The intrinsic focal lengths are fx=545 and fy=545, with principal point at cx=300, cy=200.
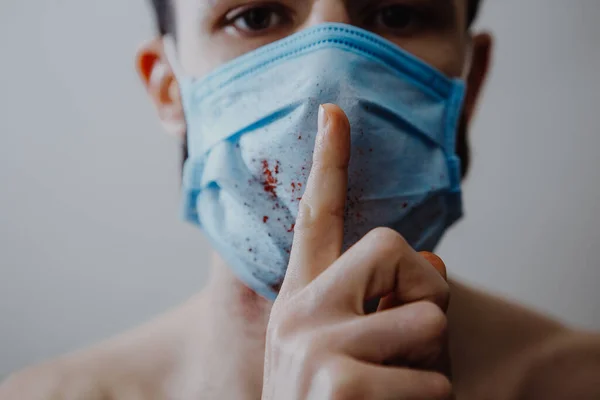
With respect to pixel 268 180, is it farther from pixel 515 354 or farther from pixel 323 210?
pixel 515 354

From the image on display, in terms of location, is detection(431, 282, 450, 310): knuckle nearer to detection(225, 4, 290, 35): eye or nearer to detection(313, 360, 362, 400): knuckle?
detection(313, 360, 362, 400): knuckle

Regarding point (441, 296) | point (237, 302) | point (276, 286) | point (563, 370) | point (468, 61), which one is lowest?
point (563, 370)

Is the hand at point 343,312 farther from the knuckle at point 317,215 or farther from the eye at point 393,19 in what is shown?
the eye at point 393,19

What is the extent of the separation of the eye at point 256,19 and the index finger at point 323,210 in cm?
32

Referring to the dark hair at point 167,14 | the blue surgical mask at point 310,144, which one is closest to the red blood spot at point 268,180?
the blue surgical mask at point 310,144

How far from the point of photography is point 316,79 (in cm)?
67

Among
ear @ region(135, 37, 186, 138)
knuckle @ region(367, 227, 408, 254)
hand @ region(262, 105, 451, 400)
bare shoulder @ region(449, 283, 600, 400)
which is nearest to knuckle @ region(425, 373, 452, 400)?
hand @ region(262, 105, 451, 400)

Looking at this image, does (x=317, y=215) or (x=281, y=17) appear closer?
(x=317, y=215)

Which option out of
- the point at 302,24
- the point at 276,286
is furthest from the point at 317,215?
the point at 302,24

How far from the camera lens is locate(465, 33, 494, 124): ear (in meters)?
0.90

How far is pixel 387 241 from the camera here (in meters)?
0.47

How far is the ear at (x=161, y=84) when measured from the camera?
90cm

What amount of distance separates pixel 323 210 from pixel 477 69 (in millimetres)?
554

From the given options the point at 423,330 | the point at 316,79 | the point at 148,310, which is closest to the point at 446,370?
the point at 423,330
